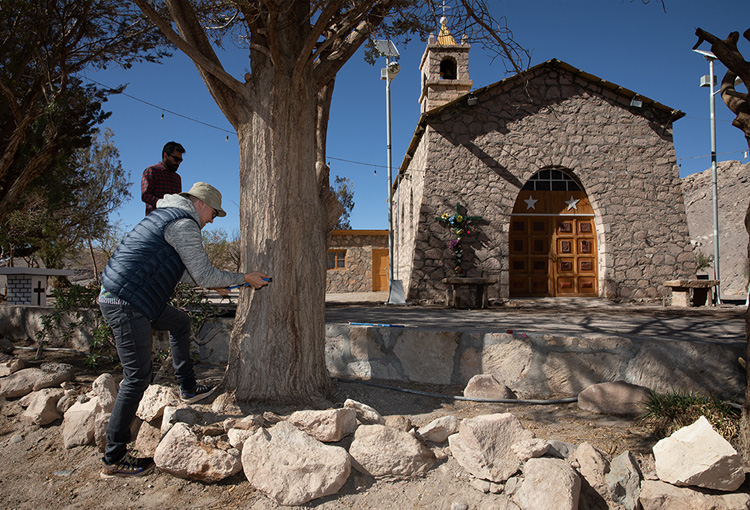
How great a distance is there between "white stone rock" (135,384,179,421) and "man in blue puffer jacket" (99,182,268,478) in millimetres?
369

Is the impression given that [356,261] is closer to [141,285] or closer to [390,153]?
[390,153]

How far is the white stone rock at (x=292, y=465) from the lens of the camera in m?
2.34

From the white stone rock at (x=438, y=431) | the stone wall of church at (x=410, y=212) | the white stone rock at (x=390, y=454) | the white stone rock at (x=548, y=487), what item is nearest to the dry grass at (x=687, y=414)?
the white stone rock at (x=548, y=487)

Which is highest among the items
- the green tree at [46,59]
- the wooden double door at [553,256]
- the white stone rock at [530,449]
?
the green tree at [46,59]

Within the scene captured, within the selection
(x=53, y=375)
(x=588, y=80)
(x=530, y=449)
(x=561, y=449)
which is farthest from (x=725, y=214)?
(x=53, y=375)

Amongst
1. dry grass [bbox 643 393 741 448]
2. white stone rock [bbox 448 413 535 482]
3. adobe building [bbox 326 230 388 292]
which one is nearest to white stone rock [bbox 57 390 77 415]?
white stone rock [bbox 448 413 535 482]

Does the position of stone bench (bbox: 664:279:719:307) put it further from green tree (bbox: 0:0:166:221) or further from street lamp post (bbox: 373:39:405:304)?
green tree (bbox: 0:0:166:221)

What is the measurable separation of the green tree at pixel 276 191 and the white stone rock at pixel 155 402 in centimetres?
38

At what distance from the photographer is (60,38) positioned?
7223mm

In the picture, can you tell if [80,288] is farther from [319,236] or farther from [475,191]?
[475,191]

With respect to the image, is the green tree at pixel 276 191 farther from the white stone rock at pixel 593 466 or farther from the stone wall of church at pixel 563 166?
the stone wall of church at pixel 563 166

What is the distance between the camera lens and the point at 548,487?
2242 millimetres

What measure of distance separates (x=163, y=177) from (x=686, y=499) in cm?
425

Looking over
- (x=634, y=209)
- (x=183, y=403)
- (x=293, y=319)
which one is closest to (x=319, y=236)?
(x=293, y=319)
